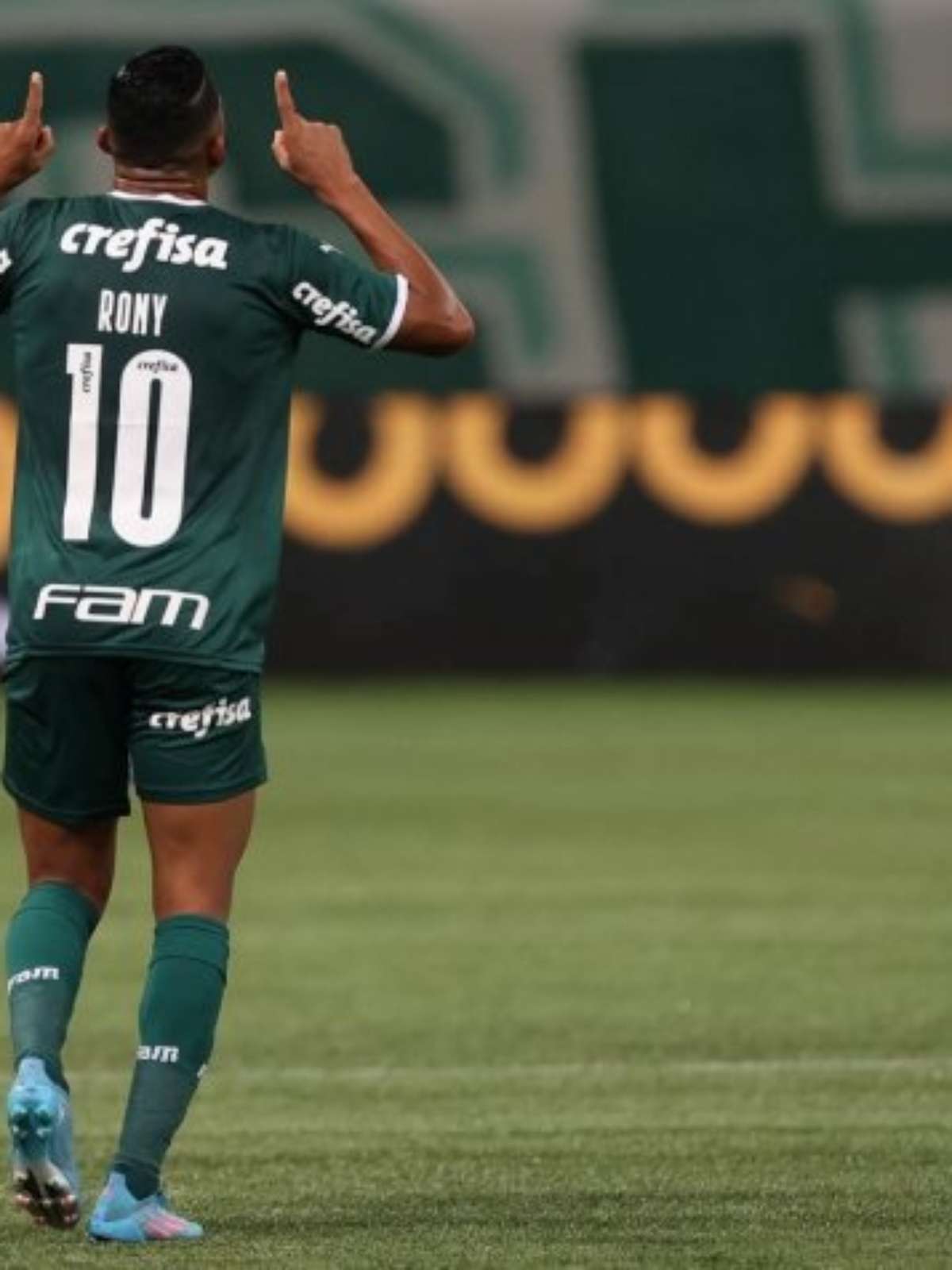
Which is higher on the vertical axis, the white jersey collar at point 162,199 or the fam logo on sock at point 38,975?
the white jersey collar at point 162,199

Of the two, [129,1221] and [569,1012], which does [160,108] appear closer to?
[129,1221]

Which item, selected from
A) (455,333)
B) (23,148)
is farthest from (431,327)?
(23,148)

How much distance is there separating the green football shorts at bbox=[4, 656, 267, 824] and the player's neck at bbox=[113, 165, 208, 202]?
741 millimetres

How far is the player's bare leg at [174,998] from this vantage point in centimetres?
605

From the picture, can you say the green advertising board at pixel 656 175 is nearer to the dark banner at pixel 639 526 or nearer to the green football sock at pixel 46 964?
the dark banner at pixel 639 526

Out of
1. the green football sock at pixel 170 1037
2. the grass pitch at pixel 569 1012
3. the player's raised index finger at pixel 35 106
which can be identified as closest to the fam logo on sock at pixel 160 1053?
the green football sock at pixel 170 1037

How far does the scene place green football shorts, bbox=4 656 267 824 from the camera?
6.14 meters

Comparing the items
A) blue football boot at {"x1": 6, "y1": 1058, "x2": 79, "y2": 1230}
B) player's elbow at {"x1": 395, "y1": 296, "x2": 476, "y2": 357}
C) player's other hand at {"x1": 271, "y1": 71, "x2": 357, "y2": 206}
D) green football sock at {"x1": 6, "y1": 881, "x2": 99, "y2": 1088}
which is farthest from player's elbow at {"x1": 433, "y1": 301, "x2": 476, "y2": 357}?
blue football boot at {"x1": 6, "y1": 1058, "x2": 79, "y2": 1230}

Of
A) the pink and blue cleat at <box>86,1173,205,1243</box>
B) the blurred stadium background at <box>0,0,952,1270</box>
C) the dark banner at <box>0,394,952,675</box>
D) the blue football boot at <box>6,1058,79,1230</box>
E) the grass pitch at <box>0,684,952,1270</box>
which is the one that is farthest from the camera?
the dark banner at <box>0,394,952,675</box>

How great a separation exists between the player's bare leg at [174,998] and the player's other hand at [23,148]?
1.01 meters

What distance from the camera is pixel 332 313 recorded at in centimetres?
616

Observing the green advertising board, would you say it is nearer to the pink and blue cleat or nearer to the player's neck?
the player's neck

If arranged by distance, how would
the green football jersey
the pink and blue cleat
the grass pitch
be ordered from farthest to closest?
the grass pitch < the green football jersey < the pink and blue cleat

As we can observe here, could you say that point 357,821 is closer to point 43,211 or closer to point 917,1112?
point 917,1112
